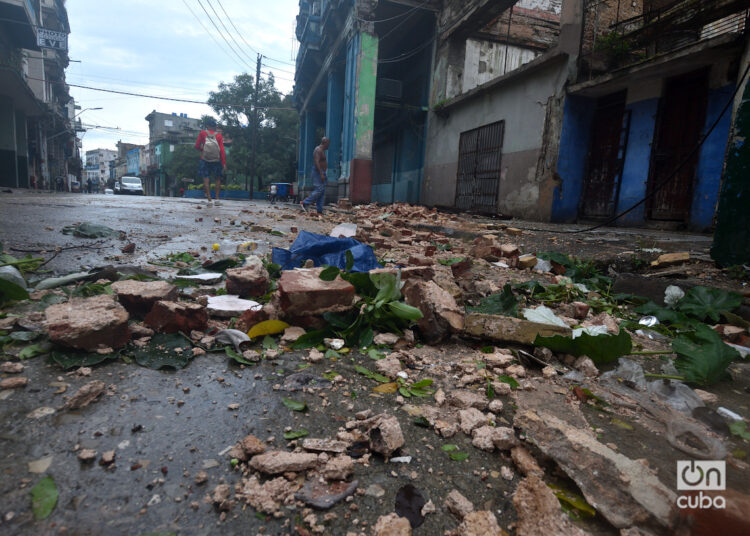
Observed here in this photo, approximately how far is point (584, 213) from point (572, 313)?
6.45 m

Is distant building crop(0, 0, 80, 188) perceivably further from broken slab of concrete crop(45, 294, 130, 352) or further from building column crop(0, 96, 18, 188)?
broken slab of concrete crop(45, 294, 130, 352)

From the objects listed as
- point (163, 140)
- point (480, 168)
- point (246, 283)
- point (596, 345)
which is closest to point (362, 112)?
point (480, 168)

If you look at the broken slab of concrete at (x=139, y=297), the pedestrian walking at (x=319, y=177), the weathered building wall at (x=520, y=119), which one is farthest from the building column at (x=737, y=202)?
the pedestrian walking at (x=319, y=177)

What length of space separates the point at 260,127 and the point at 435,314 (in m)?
28.4

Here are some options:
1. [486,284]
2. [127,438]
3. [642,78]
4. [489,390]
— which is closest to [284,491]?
[127,438]

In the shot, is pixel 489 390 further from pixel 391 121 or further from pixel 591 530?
pixel 391 121

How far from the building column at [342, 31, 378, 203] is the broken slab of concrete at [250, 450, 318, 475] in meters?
10.6

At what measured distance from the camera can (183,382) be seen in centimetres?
121

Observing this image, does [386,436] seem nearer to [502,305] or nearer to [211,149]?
[502,305]

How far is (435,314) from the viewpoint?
5.36ft

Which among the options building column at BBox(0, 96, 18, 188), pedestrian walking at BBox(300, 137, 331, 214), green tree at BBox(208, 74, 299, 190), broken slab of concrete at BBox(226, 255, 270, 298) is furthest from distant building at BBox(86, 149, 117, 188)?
broken slab of concrete at BBox(226, 255, 270, 298)

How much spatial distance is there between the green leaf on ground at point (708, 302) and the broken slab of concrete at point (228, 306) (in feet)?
6.99

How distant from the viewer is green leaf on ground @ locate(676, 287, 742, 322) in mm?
1965

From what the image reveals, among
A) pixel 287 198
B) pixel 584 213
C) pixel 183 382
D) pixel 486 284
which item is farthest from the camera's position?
pixel 287 198
